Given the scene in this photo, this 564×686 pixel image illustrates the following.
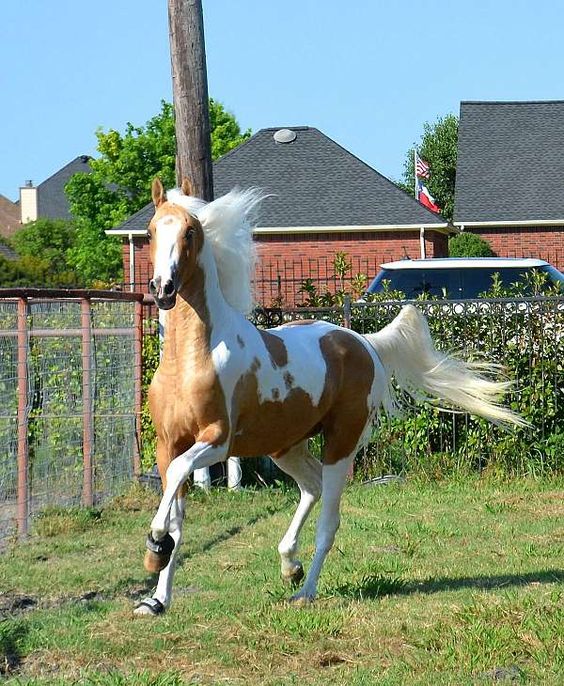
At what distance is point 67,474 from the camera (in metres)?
10.6

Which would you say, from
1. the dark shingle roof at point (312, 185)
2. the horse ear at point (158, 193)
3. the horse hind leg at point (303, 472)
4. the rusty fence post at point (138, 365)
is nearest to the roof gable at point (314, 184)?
the dark shingle roof at point (312, 185)

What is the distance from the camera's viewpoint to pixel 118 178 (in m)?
Result: 60.6

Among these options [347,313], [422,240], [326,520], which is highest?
[422,240]

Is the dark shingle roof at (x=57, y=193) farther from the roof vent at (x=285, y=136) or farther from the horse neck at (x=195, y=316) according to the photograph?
the horse neck at (x=195, y=316)

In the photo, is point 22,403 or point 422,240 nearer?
point 22,403

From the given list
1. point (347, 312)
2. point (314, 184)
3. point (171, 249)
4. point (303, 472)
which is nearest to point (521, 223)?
point (314, 184)

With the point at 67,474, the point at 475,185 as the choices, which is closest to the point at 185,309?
the point at 67,474

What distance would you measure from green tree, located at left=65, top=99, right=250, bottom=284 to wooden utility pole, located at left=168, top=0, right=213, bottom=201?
4896cm

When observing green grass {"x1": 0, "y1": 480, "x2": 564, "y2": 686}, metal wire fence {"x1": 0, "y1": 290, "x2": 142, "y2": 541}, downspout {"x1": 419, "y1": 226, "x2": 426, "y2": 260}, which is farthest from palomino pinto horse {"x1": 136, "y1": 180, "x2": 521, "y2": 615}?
downspout {"x1": 419, "y1": 226, "x2": 426, "y2": 260}

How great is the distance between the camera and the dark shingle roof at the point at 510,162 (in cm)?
3631

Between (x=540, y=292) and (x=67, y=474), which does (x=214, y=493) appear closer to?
(x=67, y=474)

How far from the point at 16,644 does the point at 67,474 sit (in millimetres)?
4591

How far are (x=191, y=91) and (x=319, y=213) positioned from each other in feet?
79.0

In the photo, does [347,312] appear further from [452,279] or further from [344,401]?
[452,279]
